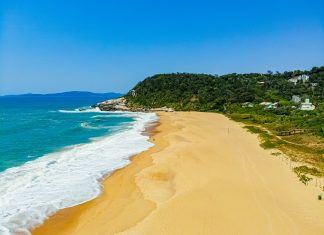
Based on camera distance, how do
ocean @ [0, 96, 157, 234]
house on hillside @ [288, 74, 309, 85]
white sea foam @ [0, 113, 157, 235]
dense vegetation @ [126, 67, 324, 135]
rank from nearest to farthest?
white sea foam @ [0, 113, 157, 235] → ocean @ [0, 96, 157, 234] → dense vegetation @ [126, 67, 324, 135] → house on hillside @ [288, 74, 309, 85]

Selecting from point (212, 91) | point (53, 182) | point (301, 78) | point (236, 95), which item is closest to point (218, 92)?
point (212, 91)

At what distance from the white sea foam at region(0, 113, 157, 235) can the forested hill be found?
189 ft

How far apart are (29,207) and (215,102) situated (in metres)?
77.2

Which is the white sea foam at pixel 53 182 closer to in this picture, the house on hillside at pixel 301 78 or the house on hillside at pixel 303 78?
the house on hillside at pixel 301 78

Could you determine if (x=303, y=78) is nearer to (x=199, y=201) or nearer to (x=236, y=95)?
(x=236, y=95)

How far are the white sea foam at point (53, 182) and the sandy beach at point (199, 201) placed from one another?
108 centimetres

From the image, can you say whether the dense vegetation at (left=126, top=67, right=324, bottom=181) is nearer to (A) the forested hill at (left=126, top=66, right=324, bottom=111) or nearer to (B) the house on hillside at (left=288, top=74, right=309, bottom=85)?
(A) the forested hill at (left=126, top=66, right=324, bottom=111)

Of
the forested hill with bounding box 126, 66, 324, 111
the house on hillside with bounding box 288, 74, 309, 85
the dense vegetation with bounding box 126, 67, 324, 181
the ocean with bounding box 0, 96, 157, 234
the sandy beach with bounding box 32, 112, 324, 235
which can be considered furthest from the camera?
the house on hillside with bounding box 288, 74, 309, 85

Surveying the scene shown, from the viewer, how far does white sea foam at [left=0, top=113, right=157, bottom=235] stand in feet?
56.7

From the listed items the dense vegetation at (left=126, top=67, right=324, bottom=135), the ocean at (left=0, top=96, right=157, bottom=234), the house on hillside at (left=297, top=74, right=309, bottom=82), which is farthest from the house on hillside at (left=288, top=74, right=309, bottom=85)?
the ocean at (left=0, top=96, right=157, bottom=234)

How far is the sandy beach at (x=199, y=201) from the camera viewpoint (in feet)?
50.1

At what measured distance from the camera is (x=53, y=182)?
23.2 m

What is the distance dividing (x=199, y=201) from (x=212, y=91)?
8749 cm

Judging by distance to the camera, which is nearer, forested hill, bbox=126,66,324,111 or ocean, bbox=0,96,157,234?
ocean, bbox=0,96,157,234
